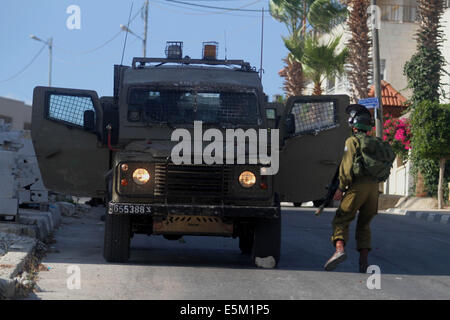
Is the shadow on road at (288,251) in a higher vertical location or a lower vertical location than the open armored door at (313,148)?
lower

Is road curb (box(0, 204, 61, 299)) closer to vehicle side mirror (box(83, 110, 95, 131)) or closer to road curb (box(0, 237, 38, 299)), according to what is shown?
road curb (box(0, 237, 38, 299))

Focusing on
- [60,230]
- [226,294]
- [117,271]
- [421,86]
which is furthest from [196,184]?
[421,86]

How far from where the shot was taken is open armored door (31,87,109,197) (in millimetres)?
10031

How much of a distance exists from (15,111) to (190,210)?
57594 millimetres

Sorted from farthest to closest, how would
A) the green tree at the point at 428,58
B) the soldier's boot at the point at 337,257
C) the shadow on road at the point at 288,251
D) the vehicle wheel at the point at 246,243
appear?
the green tree at the point at 428,58 < the vehicle wheel at the point at 246,243 < the shadow on road at the point at 288,251 < the soldier's boot at the point at 337,257

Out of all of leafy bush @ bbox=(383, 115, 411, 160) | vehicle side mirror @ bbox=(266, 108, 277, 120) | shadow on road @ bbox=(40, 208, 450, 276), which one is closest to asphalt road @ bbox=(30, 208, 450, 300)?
shadow on road @ bbox=(40, 208, 450, 276)

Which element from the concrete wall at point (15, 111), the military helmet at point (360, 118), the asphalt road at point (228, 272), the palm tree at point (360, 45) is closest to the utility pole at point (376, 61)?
the palm tree at point (360, 45)

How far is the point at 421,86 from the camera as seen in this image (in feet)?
96.5

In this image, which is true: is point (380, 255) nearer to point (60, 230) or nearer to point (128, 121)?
point (128, 121)

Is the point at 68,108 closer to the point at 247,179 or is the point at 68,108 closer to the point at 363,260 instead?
the point at 247,179

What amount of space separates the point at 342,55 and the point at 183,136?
2487cm

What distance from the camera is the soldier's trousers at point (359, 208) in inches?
351

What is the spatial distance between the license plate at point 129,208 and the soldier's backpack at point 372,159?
2260mm

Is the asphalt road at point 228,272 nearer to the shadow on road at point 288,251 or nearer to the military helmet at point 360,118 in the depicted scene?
the shadow on road at point 288,251
